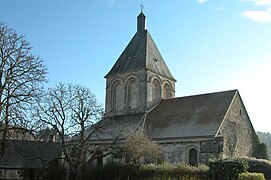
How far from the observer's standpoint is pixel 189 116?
105 feet

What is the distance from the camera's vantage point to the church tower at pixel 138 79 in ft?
121

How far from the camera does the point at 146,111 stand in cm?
3600

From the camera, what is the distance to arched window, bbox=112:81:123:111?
39.0 meters

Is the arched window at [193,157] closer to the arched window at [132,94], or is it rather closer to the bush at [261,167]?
the bush at [261,167]

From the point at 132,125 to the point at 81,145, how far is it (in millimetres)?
9456

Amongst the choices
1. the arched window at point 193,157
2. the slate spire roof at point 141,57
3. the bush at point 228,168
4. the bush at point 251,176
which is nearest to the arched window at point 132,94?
the slate spire roof at point 141,57

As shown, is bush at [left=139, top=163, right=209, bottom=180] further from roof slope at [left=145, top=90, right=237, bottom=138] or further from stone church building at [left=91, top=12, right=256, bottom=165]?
roof slope at [left=145, top=90, right=237, bottom=138]

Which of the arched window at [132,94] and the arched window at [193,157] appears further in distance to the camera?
the arched window at [132,94]

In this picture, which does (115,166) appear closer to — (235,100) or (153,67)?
(235,100)

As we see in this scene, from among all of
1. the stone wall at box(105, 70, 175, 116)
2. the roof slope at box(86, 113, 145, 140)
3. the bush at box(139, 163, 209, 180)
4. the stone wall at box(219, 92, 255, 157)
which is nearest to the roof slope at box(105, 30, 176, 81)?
the stone wall at box(105, 70, 175, 116)

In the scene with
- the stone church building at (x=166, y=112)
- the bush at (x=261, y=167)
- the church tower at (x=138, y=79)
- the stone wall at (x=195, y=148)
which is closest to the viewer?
the bush at (x=261, y=167)

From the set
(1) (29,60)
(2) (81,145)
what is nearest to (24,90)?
(1) (29,60)

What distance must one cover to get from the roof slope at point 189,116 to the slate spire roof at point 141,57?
4.58 m

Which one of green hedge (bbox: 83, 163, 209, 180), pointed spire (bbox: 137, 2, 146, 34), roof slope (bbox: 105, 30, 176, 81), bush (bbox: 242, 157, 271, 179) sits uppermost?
pointed spire (bbox: 137, 2, 146, 34)
